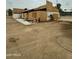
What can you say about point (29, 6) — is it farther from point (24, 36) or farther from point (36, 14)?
point (24, 36)

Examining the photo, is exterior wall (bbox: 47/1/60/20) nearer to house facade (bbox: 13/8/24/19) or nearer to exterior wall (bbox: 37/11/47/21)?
exterior wall (bbox: 37/11/47/21)

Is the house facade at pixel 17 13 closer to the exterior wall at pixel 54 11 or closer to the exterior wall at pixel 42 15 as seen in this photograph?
the exterior wall at pixel 42 15

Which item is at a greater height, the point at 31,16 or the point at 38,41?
the point at 31,16

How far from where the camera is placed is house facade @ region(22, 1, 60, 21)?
1.91m

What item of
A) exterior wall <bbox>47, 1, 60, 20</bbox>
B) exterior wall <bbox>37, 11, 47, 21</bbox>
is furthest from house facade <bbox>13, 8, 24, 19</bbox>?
exterior wall <bbox>47, 1, 60, 20</bbox>

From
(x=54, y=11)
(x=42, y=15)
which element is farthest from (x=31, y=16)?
(x=54, y=11)

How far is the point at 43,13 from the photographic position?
1921 millimetres

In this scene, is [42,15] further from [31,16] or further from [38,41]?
[38,41]

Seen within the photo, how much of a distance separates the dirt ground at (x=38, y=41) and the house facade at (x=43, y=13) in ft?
0.28

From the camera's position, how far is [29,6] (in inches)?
74.7

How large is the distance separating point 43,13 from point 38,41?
33 centimetres

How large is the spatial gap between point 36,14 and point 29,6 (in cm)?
12

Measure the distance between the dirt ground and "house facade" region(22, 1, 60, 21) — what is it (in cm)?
9
